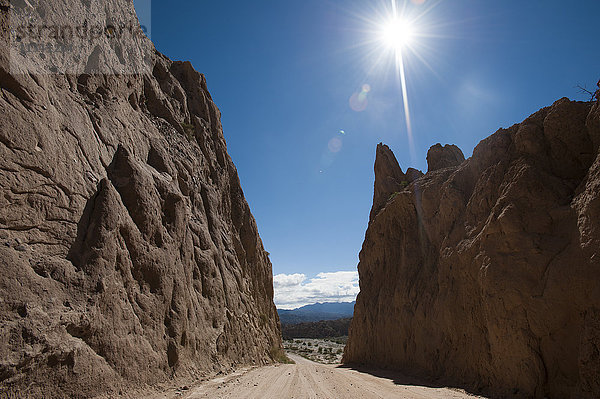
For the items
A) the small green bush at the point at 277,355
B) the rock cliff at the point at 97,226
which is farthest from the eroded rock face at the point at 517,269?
the rock cliff at the point at 97,226

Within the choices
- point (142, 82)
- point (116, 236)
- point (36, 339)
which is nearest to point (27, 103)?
point (116, 236)

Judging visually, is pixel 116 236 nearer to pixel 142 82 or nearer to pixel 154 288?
pixel 154 288

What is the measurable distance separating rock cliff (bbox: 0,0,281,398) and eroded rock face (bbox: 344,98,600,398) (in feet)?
36.9

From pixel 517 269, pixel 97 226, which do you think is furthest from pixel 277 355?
pixel 97 226

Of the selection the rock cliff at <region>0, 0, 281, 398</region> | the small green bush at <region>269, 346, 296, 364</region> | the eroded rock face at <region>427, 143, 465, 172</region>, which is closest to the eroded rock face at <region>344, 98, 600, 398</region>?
the eroded rock face at <region>427, 143, 465, 172</region>

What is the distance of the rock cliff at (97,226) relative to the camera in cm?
697

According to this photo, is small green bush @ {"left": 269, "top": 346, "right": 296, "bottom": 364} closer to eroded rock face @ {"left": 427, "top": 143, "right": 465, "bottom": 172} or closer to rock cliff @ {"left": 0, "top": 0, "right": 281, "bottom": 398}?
rock cliff @ {"left": 0, "top": 0, "right": 281, "bottom": 398}

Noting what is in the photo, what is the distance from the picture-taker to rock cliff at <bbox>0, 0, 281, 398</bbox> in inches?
274

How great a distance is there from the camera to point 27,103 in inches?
319

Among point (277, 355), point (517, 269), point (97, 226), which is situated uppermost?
point (97, 226)

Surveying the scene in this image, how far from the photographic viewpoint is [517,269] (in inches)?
437

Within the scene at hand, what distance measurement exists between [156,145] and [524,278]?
1637cm

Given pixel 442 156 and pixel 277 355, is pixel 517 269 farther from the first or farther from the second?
pixel 277 355

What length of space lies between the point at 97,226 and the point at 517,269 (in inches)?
552
